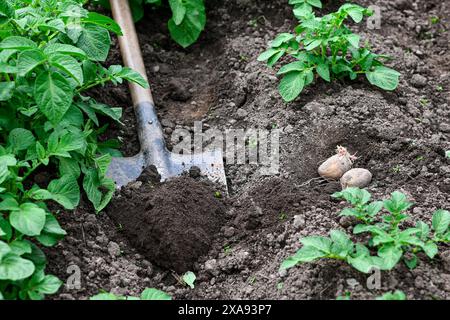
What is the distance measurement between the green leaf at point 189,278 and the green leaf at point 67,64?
2.74 ft

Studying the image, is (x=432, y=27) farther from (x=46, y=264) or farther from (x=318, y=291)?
(x=46, y=264)

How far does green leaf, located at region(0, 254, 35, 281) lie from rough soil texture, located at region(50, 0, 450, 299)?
266 mm

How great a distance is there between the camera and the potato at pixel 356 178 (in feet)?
10.3

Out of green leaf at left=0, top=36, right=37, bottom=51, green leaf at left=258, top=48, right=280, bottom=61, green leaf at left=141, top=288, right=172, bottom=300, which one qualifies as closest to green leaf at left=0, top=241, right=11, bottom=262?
green leaf at left=141, top=288, right=172, bottom=300

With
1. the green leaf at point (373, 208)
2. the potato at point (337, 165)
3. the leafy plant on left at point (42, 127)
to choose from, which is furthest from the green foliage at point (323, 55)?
the green leaf at point (373, 208)

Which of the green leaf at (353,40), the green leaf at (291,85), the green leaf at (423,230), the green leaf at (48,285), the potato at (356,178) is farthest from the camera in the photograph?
the green leaf at (291,85)

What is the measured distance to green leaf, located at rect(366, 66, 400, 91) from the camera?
3.48m

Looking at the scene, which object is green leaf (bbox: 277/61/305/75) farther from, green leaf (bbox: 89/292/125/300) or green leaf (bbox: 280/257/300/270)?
green leaf (bbox: 89/292/125/300)

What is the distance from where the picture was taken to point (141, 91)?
3.65 m

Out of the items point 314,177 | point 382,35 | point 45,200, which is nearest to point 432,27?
point 382,35

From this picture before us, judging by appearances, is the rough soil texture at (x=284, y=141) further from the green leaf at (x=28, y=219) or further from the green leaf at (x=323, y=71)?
the green leaf at (x=28, y=219)

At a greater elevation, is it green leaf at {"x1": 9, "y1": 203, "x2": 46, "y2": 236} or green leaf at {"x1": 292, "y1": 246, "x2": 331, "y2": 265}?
green leaf at {"x1": 9, "y1": 203, "x2": 46, "y2": 236}
